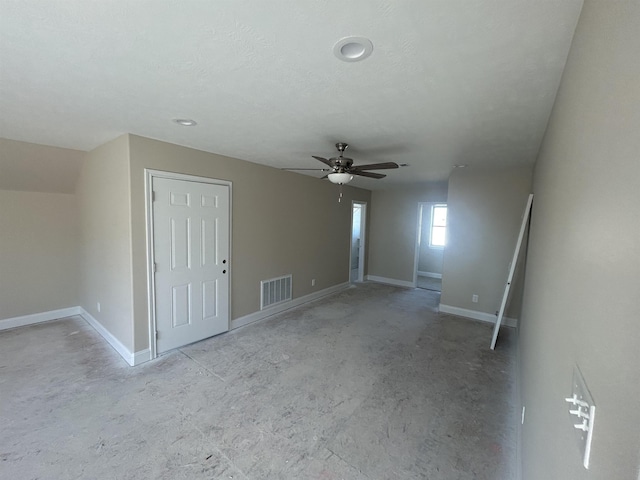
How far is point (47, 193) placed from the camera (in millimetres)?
3988

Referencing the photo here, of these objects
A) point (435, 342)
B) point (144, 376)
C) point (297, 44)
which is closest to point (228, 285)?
point (144, 376)

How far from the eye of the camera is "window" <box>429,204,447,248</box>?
7.75 meters

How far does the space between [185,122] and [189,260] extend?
5.35 ft

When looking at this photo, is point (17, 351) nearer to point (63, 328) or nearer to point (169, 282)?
point (63, 328)

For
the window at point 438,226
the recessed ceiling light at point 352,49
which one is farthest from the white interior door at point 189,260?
the window at point 438,226

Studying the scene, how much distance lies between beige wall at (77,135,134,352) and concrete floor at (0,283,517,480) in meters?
0.44

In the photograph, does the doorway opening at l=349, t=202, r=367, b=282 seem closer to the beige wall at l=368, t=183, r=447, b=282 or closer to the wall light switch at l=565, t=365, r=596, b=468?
the beige wall at l=368, t=183, r=447, b=282

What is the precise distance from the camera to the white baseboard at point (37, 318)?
12.4 ft

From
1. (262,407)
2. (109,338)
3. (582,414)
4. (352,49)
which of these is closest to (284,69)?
(352,49)

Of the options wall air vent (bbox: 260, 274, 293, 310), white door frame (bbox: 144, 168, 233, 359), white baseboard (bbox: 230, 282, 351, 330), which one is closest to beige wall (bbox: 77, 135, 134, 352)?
white door frame (bbox: 144, 168, 233, 359)

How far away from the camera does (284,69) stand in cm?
157

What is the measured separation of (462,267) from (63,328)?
603cm

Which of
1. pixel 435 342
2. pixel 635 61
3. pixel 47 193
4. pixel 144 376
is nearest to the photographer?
pixel 635 61

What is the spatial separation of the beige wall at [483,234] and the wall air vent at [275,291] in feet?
A: 8.94
